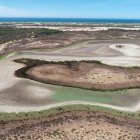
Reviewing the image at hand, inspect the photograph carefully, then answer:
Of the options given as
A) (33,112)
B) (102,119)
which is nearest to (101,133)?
(102,119)

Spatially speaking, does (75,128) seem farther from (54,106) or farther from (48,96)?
(48,96)

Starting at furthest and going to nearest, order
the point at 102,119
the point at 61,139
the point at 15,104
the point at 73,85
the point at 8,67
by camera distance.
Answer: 1. the point at 8,67
2. the point at 73,85
3. the point at 15,104
4. the point at 102,119
5. the point at 61,139

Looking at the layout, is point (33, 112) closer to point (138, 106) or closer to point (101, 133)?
point (101, 133)

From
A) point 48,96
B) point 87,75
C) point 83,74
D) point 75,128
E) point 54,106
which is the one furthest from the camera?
point 83,74

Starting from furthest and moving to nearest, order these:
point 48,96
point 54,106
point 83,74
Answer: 1. point 83,74
2. point 48,96
3. point 54,106

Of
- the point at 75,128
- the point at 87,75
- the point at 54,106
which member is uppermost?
the point at 87,75

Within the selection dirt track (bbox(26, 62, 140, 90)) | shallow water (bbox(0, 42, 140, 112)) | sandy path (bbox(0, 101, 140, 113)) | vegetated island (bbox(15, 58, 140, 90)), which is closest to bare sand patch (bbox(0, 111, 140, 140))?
sandy path (bbox(0, 101, 140, 113))

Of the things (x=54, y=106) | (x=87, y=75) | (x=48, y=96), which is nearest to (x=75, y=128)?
(x=54, y=106)

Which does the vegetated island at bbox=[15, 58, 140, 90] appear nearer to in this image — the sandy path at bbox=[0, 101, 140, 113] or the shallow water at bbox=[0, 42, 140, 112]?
the shallow water at bbox=[0, 42, 140, 112]

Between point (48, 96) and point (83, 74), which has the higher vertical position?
point (83, 74)
